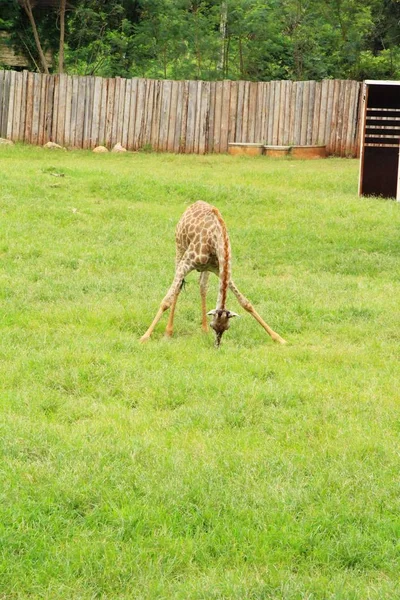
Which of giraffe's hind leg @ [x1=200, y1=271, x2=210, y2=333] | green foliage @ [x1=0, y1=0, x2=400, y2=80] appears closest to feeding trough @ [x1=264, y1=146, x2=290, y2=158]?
green foliage @ [x1=0, y1=0, x2=400, y2=80]

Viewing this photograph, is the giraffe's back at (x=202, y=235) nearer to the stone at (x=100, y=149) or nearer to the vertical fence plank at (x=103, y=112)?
the stone at (x=100, y=149)

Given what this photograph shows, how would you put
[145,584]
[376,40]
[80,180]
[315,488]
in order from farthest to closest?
[376,40], [80,180], [315,488], [145,584]

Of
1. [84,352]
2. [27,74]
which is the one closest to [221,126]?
[27,74]

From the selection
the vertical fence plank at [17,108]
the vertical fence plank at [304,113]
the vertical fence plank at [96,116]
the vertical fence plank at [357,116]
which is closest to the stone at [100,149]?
the vertical fence plank at [96,116]

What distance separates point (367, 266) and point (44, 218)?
451 centimetres

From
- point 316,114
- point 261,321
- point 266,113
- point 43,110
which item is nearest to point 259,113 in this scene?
point 266,113

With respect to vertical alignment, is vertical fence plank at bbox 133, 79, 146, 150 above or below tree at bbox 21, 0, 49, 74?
below

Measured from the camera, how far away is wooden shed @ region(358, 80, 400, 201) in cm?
1723

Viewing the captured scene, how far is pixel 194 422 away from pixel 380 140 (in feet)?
39.3

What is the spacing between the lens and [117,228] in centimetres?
1382

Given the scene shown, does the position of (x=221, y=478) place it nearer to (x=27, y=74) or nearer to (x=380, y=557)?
(x=380, y=557)

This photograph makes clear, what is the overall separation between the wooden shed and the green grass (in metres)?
3.54

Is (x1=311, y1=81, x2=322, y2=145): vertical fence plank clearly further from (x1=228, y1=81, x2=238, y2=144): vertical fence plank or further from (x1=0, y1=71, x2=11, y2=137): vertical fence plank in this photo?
(x1=0, y1=71, x2=11, y2=137): vertical fence plank

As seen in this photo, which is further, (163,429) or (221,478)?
(163,429)
